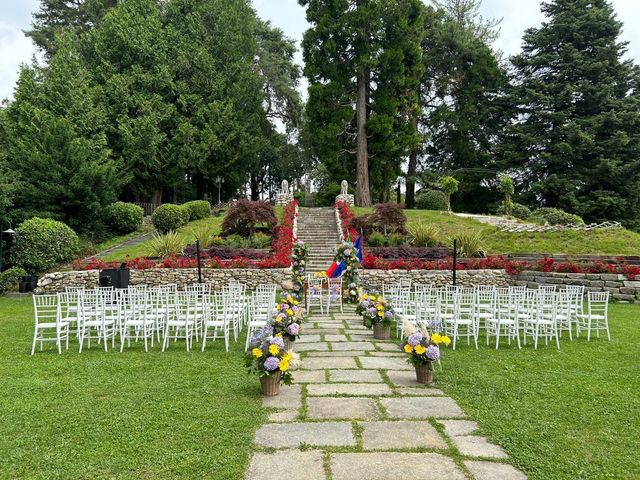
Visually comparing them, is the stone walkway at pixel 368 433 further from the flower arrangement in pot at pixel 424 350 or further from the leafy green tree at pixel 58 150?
the leafy green tree at pixel 58 150

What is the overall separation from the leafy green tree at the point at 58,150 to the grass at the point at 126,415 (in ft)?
46.8

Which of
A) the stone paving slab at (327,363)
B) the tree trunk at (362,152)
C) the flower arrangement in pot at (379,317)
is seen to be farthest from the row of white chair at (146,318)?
the tree trunk at (362,152)

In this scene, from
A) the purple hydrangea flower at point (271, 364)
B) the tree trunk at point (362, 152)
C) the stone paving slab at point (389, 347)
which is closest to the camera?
the purple hydrangea flower at point (271, 364)

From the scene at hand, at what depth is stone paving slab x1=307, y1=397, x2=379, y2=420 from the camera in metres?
4.19

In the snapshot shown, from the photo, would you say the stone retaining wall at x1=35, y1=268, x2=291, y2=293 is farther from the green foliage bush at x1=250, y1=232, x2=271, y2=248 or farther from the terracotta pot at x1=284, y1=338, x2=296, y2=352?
the terracotta pot at x1=284, y1=338, x2=296, y2=352

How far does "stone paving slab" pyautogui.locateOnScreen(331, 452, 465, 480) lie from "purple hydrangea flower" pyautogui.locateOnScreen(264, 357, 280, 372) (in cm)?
143

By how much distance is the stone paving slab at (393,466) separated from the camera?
3.08 metres

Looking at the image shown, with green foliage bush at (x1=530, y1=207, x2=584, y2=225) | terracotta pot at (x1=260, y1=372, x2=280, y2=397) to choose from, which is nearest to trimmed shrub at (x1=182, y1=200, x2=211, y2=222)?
green foliage bush at (x1=530, y1=207, x2=584, y2=225)

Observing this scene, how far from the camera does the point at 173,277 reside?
15062 millimetres

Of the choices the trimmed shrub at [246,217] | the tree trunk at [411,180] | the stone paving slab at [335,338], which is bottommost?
the stone paving slab at [335,338]

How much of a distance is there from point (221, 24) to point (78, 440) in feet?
105

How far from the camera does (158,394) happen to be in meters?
4.87

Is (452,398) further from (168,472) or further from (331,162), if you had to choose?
(331,162)

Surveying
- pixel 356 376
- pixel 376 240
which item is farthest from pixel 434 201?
pixel 356 376
